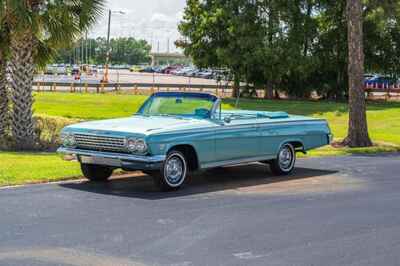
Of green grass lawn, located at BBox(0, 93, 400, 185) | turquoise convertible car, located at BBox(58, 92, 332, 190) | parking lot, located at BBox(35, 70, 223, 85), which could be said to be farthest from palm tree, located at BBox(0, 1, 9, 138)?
parking lot, located at BBox(35, 70, 223, 85)

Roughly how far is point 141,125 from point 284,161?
3.24 meters

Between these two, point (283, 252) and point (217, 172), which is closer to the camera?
point (283, 252)

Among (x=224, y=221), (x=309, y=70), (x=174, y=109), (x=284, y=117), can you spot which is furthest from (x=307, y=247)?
(x=309, y=70)

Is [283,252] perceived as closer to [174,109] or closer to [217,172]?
[174,109]

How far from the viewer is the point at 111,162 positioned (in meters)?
10.3

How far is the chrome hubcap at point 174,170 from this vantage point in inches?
413

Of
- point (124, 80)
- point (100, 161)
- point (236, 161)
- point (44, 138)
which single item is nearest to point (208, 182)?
point (236, 161)

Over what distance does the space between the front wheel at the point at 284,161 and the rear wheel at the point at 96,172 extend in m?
2.97

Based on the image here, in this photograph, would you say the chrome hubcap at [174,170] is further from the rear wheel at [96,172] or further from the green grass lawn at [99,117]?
the green grass lawn at [99,117]

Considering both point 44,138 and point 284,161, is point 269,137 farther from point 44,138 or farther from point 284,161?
point 44,138

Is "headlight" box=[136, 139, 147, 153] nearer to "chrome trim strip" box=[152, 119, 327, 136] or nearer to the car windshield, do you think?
"chrome trim strip" box=[152, 119, 327, 136]

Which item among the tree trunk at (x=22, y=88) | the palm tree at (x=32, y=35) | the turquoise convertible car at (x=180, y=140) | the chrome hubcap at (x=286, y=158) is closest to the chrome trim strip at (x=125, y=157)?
the turquoise convertible car at (x=180, y=140)

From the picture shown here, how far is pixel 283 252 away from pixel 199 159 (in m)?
4.03

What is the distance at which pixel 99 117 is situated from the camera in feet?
96.6
